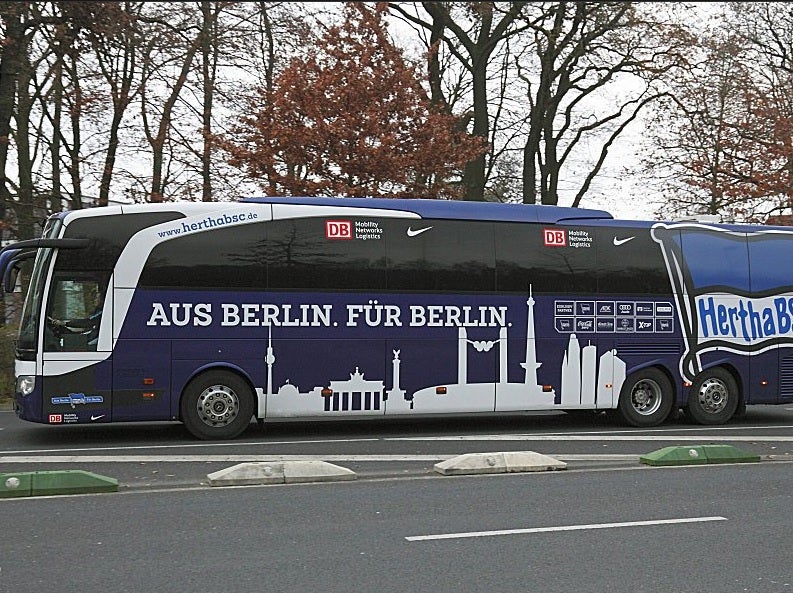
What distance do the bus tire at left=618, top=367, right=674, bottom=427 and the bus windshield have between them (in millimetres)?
9102

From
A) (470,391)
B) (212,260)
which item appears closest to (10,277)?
(212,260)

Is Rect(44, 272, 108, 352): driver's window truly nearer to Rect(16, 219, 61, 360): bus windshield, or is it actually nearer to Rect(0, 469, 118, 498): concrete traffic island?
Rect(16, 219, 61, 360): bus windshield

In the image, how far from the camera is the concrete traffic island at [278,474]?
10805 mm

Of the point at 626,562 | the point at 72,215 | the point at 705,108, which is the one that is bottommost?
the point at 626,562

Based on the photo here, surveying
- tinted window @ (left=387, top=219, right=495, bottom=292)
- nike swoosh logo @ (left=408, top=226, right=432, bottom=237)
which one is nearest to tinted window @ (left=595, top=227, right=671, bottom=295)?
tinted window @ (left=387, top=219, right=495, bottom=292)

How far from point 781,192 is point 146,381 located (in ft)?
79.7

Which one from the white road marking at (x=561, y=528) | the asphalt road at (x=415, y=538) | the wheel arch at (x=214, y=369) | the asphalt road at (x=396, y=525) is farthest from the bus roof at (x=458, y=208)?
the white road marking at (x=561, y=528)

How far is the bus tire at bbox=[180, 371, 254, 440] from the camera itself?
567 inches

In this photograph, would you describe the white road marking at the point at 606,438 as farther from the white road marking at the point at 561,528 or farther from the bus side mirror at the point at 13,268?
the white road marking at the point at 561,528

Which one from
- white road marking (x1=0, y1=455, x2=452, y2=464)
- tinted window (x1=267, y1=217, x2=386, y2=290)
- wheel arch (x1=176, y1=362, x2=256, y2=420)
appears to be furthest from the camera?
tinted window (x1=267, y1=217, x2=386, y2=290)

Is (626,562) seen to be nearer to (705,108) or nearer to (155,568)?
(155,568)

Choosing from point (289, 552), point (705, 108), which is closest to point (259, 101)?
point (705, 108)

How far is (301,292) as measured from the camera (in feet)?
49.0

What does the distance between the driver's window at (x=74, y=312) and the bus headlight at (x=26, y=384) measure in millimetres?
454
